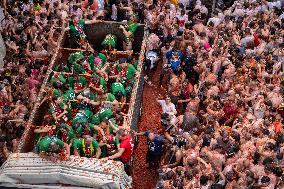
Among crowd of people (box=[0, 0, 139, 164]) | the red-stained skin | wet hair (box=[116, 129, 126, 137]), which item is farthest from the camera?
the red-stained skin

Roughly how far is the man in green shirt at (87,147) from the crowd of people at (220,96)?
48.8 inches

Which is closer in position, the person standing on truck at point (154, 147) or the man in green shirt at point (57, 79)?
the person standing on truck at point (154, 147)

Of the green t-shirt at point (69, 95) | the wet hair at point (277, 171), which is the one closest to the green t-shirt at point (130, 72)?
the green t-shirt at point (69, 95)

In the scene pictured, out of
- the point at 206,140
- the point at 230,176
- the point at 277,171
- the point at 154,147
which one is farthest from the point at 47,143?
the point at 277,171

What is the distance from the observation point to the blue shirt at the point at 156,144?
1152 centimetres

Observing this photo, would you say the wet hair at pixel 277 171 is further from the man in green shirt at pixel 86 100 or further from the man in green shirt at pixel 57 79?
the man in green shirt at pixel 57 79

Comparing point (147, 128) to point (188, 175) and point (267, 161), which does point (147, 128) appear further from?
point (267, 161)

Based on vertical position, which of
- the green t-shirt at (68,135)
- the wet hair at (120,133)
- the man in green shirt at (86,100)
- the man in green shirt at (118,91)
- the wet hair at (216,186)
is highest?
the man in green shirt at (118,91)

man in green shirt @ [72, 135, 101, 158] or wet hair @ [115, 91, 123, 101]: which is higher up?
wet hair @ [115, 91, 123, 101]

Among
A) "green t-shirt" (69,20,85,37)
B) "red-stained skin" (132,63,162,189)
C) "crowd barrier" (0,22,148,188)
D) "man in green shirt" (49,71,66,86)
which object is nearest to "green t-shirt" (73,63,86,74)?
"man in green shirt" (49,71,66,86)

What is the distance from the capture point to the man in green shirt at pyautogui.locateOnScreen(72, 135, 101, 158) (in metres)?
11.0

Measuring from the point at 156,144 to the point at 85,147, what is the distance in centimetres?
162

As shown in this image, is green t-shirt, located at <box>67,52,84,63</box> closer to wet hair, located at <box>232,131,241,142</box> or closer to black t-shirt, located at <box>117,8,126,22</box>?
black t-shirt, located at <box>117,8,126,22</box>

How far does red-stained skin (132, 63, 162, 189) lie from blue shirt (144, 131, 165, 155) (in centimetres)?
80
